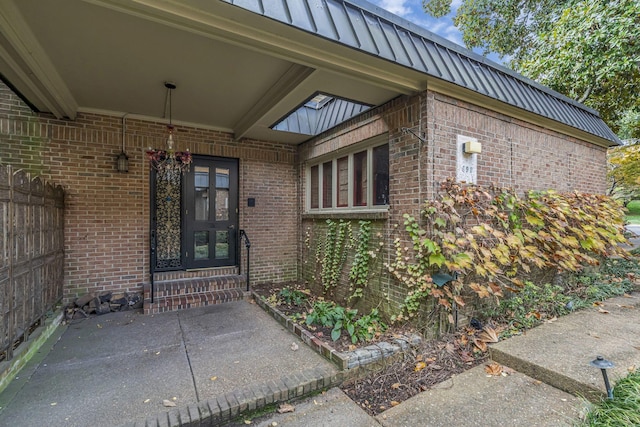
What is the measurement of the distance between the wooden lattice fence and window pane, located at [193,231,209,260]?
5.60 ft

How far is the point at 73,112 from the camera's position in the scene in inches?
153

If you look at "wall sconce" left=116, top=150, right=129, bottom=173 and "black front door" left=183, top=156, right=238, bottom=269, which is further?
"black front door" left=183, top=156, right=238, bottom=269

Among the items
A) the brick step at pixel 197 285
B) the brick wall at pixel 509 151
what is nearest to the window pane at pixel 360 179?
the brick wall at pixel 509 151

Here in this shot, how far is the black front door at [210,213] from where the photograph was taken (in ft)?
15.8

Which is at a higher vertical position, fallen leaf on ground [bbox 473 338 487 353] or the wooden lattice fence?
the wooden lattice fence

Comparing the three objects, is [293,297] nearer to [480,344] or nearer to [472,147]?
[480,344]

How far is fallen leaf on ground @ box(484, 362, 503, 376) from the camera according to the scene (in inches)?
101

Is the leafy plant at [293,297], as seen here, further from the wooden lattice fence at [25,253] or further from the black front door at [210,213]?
the wooden lattice fence at [25,253]

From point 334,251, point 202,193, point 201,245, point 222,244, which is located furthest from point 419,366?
point 202,193

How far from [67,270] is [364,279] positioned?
410 centimetres

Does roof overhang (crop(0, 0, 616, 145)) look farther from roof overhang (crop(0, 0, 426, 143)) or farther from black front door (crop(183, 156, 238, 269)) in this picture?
black front door (crop(183, 156, 238, 269))

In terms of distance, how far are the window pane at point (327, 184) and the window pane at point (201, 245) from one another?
2.13 metres

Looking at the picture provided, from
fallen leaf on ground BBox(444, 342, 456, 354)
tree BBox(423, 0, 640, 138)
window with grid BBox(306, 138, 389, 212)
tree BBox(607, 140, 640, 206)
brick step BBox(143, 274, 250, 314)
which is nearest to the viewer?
fallen leaf on ground BBox(444, 342, 456, 354)

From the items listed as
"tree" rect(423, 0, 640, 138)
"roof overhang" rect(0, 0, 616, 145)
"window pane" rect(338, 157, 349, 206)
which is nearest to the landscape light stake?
"roof overhang" rect(0, 0, 616, 145)
